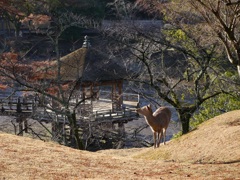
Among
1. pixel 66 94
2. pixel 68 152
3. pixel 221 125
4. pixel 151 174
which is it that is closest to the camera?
pixel 151 174

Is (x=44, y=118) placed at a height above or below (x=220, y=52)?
below

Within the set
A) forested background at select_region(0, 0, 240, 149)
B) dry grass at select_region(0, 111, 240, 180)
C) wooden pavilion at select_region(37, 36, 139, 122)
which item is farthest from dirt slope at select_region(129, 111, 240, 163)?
wooden pavilion at select_region(37, 36, 139, 122)

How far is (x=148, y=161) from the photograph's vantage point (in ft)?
32.2

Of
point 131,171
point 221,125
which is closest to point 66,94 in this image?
point 221,125

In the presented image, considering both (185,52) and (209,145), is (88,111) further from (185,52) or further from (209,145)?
A: (209,145)

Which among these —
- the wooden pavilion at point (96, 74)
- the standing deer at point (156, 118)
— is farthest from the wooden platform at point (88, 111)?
the standing deer at point (156, 118)

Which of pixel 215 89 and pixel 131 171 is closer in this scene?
pixel 131 171

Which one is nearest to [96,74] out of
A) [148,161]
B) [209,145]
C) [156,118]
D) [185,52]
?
[185,52]

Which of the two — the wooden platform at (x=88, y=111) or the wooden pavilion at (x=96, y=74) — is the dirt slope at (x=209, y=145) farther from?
the wooden pavilion at (x=96, y=74)

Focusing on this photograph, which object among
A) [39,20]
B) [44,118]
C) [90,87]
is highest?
[39,20]

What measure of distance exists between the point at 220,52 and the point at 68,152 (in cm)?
816

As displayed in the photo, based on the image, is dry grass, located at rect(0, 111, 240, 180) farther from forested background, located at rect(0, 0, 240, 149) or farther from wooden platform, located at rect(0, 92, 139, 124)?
wooden platform, located at rect(0, 92, 139, 124)

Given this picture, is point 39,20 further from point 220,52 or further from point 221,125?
point 221,125

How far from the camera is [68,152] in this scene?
10484 mm
